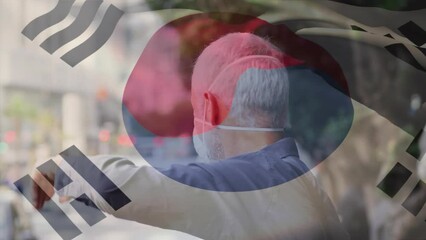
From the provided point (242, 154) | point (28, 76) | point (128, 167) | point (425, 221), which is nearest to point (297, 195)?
point (242, 154)

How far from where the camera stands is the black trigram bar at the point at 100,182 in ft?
2.53

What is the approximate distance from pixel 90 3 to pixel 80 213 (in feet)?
0.93

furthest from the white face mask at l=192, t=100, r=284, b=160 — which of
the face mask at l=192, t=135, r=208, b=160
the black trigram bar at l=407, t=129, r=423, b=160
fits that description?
the black trigram bar at l=407, t=129, r=423, b=160

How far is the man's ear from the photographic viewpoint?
2.68ft

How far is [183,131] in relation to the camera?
34.7 inches

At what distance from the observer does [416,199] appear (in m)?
1.07

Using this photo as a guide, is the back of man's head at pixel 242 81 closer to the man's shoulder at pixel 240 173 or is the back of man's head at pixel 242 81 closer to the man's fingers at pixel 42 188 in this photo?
the man's shoulder at pixel 240 173

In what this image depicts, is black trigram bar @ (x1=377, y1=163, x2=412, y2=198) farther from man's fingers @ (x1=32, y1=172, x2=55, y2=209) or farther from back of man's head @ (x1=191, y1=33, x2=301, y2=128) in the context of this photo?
man's fingers @ (x1=32, y1=172, x2=55, y2=209)

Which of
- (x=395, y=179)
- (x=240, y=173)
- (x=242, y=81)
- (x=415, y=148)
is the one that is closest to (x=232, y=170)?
(x=240, y=173)

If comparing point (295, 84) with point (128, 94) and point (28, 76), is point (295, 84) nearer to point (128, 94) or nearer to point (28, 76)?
Result: point (128, 94)

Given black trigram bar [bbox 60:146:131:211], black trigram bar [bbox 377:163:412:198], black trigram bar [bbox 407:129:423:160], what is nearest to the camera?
black trigram bar [bbox 60:146:131:211]

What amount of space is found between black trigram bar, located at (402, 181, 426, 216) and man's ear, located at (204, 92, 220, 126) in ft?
1.38

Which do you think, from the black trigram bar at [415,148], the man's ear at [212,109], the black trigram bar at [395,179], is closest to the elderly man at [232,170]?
the man's ear at [212,109]
